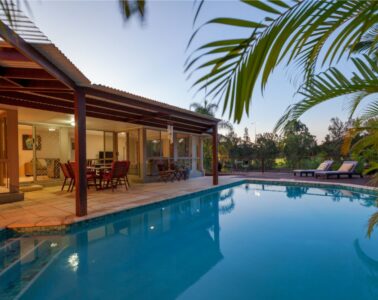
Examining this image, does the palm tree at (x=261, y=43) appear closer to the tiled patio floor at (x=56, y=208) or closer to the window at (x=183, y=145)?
the tiled patio floor at (x=56, y=208)

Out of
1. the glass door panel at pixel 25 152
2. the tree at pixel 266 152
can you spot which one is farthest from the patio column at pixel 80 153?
the tree at pixel 266 152

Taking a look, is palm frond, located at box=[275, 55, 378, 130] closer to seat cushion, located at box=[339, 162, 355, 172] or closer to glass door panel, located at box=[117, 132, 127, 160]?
glass door panel, located at box=[117, 132, 127, 160]

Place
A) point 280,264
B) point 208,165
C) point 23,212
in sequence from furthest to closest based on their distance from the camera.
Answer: point 208,165 → point 23,212 → point 280,264

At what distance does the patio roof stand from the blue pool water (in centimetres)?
291

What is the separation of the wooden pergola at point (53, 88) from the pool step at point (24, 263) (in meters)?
1.05

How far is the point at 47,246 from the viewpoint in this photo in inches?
152

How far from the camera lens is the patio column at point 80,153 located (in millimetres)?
4773

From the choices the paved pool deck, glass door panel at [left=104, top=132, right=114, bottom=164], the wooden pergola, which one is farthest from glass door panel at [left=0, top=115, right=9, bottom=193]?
glass door panel at [left=104, top=132, right=114, bottom=164]

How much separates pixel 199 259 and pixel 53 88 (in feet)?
14.8

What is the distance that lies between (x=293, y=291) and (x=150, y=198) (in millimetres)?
4852

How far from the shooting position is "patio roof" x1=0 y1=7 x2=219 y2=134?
2.75 metres

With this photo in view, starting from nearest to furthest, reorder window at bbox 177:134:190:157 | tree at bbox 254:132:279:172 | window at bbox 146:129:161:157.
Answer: window at bbox 146:129:161:157 < window at bbox 177:134:190:157 < tree at bbox 254:132:279:172

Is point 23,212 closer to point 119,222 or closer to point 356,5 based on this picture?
point 119,222

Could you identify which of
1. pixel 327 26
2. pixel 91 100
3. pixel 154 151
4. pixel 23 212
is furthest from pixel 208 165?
pixel 327 26
